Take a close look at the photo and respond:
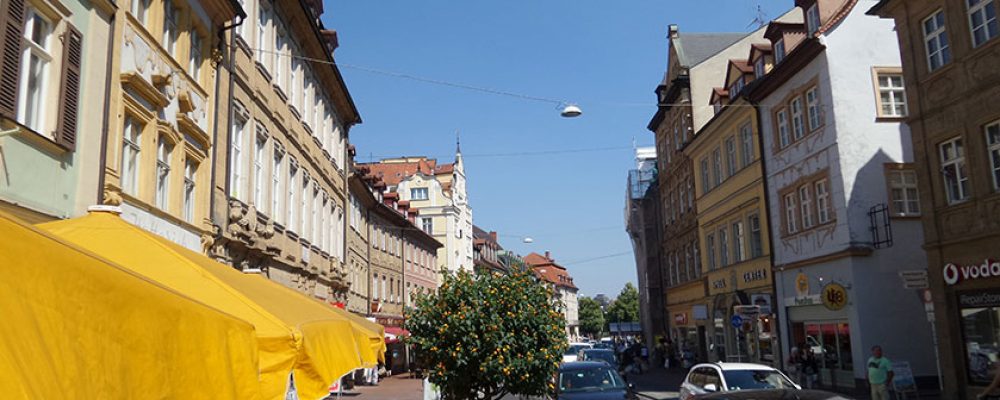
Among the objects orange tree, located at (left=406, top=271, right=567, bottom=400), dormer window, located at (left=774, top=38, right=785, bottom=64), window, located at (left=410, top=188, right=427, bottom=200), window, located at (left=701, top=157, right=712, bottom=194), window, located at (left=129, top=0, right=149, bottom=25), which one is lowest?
orange tree, located at (left=406, top=271, right=567, bottom=400)

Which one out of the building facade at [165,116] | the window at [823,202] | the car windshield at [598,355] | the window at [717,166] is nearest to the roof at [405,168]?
the window at [717,166]

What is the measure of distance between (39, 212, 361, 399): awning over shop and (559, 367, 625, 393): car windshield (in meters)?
9.87

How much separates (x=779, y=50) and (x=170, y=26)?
71.0 ft

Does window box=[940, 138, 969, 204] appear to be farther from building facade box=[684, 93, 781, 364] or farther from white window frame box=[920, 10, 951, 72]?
building facade box=[684, 93, 781, 364]

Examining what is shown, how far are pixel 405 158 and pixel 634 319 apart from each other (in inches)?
1881

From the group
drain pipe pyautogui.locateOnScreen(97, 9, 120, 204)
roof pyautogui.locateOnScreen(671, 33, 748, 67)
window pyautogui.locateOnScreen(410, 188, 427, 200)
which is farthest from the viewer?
window pyautogui.locateOnScreen(410, 188, 427, 200)

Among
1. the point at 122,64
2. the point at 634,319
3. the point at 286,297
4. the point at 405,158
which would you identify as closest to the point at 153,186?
the point at 122,64

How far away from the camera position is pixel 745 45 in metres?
40.1

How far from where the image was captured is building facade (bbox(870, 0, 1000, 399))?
16.8 meters

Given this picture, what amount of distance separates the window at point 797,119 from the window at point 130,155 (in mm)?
20559

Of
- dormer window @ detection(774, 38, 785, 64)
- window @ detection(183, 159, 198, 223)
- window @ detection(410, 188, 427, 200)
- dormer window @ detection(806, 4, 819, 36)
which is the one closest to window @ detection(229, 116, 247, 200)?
window @ detection(183, 159, 198, 223)

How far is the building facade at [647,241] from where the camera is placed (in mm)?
52062

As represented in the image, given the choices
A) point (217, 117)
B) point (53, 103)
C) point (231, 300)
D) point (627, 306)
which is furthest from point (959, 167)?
point (627, 306)

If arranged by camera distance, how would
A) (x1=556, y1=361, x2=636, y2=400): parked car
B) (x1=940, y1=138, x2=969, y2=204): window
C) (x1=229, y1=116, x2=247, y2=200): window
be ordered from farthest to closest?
(x1=229, y1=116, x2=247, y2=200): window
(x1=940, y1=138, x2=969, y2=204): window
(x1=556, y1=361, x2=636, y2=400): parked car
